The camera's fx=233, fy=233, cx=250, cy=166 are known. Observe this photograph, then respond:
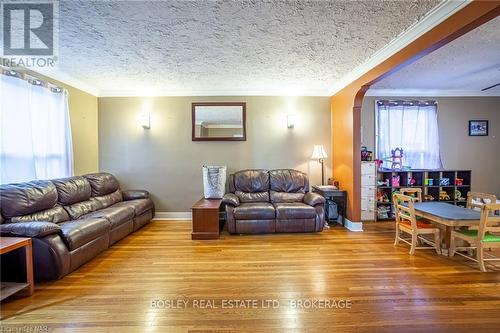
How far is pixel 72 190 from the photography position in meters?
3.46

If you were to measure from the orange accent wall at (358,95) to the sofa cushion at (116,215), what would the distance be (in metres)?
3.79

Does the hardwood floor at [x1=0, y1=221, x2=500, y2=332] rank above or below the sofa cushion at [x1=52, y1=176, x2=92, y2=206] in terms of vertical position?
below

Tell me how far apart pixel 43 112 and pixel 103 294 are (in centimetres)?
288

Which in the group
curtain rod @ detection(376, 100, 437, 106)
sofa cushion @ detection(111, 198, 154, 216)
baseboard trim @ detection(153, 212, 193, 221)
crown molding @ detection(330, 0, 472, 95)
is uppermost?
crown molding @ detection(330, 0, 472, 95)

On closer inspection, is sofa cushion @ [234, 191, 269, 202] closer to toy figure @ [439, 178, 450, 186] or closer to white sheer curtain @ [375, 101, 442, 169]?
white sheer curtain @ [375, 101, 442, 169]

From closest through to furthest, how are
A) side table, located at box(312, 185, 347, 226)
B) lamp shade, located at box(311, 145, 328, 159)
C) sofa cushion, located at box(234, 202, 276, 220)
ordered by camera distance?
sofa cushion, located at box(234, 202, 276, 220) → side table, located at box(312, 185, 347, 226) → lamp shade, located at box(311, 145, 328, 159)

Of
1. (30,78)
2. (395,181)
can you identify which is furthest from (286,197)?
(30,78)

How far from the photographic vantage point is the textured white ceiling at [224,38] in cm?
215

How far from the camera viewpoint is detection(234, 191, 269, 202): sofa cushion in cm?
443

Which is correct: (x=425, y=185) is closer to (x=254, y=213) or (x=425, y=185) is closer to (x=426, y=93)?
(x=426, y=93)

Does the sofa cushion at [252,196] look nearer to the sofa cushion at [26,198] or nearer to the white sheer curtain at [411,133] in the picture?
the white sheer curtain at [411,133]

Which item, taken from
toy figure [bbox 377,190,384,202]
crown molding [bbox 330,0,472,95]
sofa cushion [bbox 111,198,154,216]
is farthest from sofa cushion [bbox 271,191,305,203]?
sofa cushion [bbox 111,198,154,216]

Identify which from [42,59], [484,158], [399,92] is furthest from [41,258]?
[484,158]

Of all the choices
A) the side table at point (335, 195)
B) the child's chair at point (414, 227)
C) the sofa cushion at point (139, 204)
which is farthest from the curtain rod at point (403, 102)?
the sofa cushion at point (139, 204)
